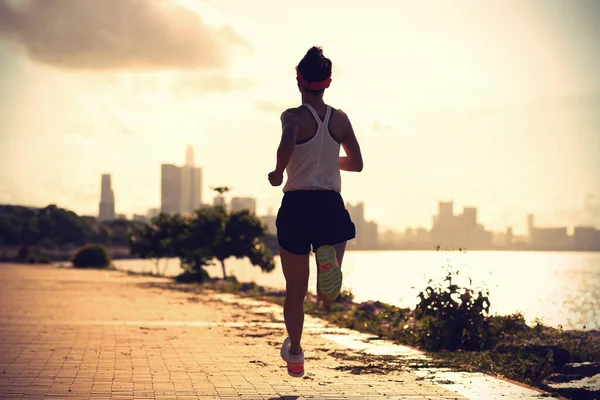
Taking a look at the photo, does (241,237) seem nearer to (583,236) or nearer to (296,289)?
(296,289)

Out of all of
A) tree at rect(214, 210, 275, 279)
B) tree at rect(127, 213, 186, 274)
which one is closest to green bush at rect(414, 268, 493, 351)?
tree at rect(214, 210, 275, 279)

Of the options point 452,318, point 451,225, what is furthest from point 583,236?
point 452,318

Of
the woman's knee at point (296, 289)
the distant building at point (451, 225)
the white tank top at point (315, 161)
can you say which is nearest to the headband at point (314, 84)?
the white tank top at point (315, 161)

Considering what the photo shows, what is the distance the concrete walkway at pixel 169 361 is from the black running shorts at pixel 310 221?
65.3 inches

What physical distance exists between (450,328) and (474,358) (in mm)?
1373

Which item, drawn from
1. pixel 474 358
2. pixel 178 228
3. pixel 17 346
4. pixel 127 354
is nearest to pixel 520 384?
pixel 474 358

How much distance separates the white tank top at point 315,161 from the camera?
5.39 metres

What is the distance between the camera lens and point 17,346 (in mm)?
10000

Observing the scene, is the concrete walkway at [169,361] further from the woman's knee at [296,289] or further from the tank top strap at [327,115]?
the tank top strap at [327,115]

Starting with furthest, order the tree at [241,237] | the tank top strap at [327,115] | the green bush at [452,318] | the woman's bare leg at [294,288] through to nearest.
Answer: the tree at [241,237] < the green bush at [452,318] < the woman's bare leg at [294,288] < the tank top strap at [327,115]

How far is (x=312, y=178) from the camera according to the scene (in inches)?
213

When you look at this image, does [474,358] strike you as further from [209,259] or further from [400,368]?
[209,259]

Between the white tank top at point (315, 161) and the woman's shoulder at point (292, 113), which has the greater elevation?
the woman's shoulder at point (292, 113)

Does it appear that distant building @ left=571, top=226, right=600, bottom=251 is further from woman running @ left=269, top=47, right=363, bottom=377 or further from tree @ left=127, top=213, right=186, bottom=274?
woman running @ left=269, top=47, right=363, bottom=377
